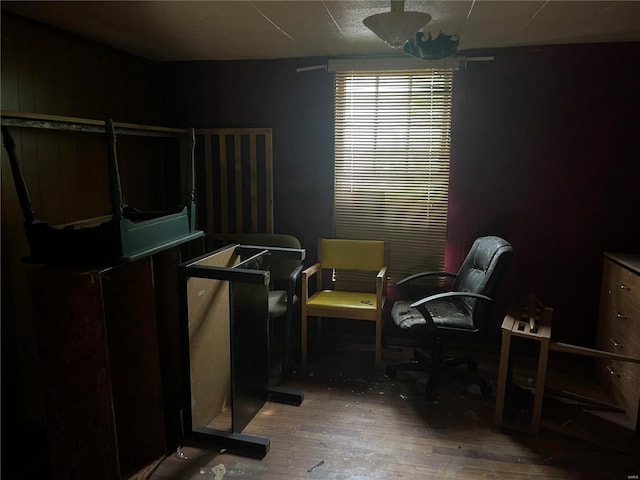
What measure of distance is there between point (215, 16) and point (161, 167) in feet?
5.37

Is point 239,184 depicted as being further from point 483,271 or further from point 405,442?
point 405,442

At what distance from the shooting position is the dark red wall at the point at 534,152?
330 cm

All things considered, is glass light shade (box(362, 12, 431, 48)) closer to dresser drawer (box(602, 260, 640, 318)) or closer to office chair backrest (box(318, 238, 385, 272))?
office chair backrest (box(318, 238, 385, 272))

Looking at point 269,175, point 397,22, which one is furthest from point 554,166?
point 269,175

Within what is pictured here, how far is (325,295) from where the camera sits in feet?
11.8

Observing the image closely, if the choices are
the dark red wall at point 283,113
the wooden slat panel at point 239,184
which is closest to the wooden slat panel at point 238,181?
the wooden slat panel at point 239,184

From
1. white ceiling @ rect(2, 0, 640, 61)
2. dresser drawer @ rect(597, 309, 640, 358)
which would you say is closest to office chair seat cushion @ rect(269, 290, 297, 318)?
white ceiling @ rect(2, 0, 640, 61)

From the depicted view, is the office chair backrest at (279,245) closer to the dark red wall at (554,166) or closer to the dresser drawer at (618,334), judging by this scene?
the dark red wall at (554,166)

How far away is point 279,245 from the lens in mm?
3701

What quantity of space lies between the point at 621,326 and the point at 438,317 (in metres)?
1.09

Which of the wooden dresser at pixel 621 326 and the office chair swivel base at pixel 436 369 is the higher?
the wooden dresser at pixel 621 326

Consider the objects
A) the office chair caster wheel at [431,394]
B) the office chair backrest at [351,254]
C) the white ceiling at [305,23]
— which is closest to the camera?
the white ceiling at [305,23]

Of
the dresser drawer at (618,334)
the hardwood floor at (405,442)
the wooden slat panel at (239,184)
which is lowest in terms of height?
the hardwood floor at (405,442)

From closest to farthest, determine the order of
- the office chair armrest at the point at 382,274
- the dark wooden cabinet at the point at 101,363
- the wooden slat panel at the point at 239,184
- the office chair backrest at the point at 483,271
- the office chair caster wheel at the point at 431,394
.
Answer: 1. the dark wooden cabinet at the point at 101,363
2. the office chair backrest at the point at 483,271
3. the office chair caster wheel at the point at 431,394
4. the office chair armrest at the point at 382,274
5. the wooden slat panel at the point at 239,184
